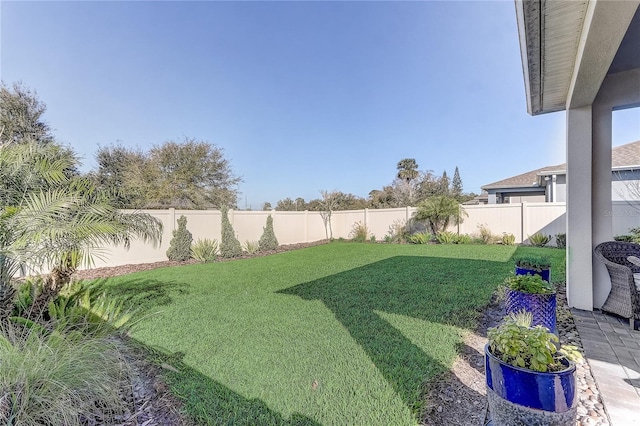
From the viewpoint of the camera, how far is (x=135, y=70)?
846 centimetres

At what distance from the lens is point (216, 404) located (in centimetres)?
216

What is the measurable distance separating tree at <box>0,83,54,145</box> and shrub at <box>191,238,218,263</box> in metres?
6.80

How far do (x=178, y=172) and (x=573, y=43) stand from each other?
54.8ft

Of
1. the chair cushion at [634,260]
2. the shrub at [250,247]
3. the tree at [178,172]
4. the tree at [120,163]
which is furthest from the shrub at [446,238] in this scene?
the tree at [120,163]

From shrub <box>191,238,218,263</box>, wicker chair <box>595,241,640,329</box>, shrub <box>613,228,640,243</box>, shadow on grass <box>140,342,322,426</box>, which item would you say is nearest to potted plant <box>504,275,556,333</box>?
wicker chair <box>595,241,640,329</box>

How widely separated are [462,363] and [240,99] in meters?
11.1

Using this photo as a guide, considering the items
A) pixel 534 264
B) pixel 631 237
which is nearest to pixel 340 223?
pixel 631 237

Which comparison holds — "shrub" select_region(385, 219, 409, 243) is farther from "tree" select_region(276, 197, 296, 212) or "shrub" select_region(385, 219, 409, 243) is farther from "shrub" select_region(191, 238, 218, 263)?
"tree" select_region(276, 197, 296, 212)

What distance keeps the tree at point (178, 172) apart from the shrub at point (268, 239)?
579cm

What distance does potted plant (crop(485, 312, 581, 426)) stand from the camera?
143 centimetres

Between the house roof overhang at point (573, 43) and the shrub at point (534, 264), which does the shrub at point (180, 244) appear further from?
the house roof overhang at point (573, 43)

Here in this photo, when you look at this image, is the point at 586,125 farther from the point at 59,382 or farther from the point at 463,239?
the point at 463,239

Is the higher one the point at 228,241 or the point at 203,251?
the point at 228,241

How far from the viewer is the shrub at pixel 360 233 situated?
14.5 meters
